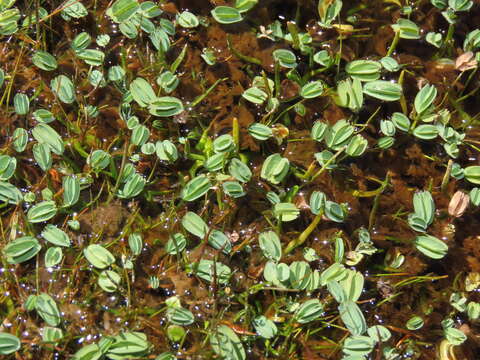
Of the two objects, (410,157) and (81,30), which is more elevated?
(81,30)

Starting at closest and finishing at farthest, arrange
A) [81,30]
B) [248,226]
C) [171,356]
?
[171,356], [248,226], [81,30]

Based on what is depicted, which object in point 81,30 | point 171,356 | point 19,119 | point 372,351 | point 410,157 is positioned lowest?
point 372,351

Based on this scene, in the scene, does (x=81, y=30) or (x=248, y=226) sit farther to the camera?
(x=81, y=30)

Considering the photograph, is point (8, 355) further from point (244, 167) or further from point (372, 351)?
point (372, 351)

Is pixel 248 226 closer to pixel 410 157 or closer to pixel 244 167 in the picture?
pixel 244 167

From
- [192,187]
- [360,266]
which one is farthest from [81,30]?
[360,266]

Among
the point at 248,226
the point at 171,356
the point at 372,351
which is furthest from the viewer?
the point at 248,226
